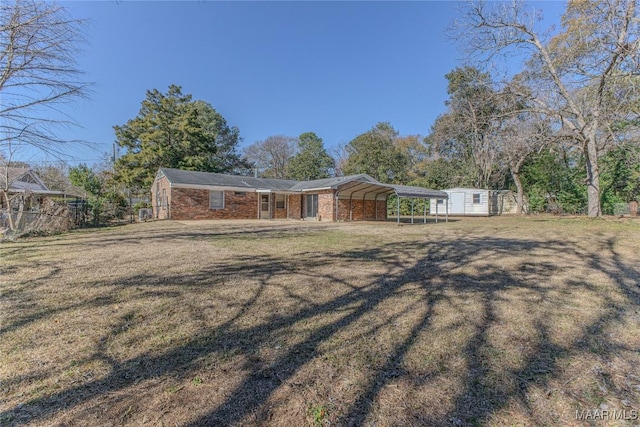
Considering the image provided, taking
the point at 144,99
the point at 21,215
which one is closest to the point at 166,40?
the point at 21,215

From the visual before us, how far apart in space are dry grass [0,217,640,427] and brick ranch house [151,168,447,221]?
12070mm

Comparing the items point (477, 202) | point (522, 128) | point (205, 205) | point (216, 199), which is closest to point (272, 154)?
point (216, 199)

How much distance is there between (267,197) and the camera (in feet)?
68.5

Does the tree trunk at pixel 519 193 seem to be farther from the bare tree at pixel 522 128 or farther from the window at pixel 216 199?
the window at pixel 216 199

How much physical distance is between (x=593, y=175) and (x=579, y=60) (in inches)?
308

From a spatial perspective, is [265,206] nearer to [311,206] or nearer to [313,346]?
[311,206]

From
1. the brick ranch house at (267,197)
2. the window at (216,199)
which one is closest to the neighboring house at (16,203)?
the brick ranch house at (267,197)

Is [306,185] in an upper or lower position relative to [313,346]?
upper

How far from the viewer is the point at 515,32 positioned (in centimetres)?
1434

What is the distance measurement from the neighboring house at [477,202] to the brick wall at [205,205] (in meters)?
14.7

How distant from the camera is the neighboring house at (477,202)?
83.1 ft

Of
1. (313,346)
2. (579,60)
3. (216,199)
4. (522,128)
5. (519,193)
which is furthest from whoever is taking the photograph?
(519,193)

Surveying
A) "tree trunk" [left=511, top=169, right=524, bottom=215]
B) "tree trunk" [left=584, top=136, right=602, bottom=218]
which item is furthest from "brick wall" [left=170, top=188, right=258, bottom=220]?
"tree trunk" [left=511, top=169, right=524, bottom=215]

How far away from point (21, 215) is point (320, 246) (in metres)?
9.31
